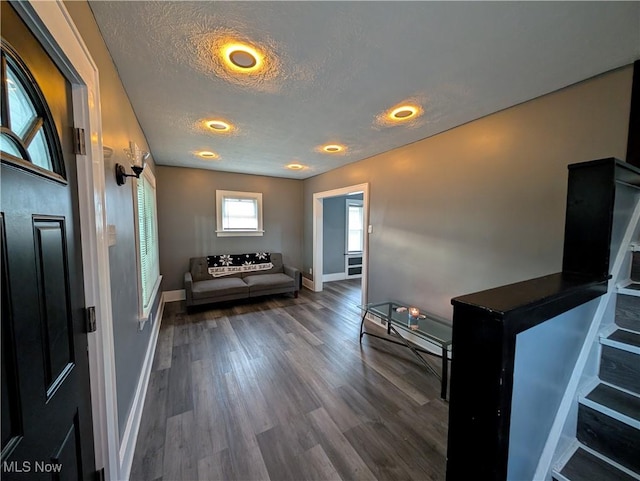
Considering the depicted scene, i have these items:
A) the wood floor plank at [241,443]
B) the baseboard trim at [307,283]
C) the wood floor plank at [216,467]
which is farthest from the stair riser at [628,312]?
the baseboard trim at [307,283]

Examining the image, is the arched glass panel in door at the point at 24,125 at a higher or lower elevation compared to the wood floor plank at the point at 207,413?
higher

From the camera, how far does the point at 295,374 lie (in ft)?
7.66

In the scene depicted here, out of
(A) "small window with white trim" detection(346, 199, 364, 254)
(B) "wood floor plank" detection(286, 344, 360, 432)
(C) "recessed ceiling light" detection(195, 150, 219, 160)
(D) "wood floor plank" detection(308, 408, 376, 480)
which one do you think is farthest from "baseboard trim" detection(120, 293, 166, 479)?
(A) "small window with white trim" detection(346, 199, 364, 254)

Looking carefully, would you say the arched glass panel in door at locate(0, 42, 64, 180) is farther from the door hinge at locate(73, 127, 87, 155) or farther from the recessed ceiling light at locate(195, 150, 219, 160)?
the recessed ceiling light at locate(195, 150, 219, 160)

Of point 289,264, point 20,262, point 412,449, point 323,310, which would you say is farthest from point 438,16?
point 289,264

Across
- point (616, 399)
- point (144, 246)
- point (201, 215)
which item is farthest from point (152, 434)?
point (201, 215)

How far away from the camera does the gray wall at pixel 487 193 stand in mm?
1724

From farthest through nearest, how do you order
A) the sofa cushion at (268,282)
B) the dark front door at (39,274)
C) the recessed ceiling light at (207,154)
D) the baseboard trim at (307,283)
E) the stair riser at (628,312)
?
1. the baseboard trim at (307,283)
2. the sofa cushion at (268,282)
3. the recessed ceiling light at (207,154)
4. the stair riser at (628,312)
5. the dark front door at (39,274)

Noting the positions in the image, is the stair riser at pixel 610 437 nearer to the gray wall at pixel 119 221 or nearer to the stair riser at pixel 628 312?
the stair riser at pixel 628 312

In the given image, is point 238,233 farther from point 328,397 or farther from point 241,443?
point 241,443

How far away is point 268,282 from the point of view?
14.6 ft

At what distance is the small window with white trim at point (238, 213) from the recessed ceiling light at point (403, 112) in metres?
3.43

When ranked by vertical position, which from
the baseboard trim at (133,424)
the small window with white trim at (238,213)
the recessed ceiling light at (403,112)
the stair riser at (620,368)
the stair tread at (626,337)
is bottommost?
the baseboard trim at (133,424)

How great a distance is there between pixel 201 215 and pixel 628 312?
5.19 metres
